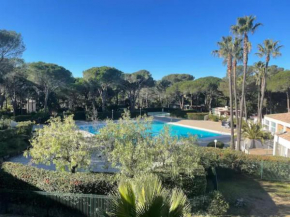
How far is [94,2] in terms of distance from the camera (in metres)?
20.5

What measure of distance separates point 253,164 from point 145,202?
10.5 metres

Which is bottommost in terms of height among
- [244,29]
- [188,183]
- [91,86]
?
[188,183]

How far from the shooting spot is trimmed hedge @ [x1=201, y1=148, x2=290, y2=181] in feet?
34.9

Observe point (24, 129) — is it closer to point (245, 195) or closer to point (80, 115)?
point (245, 195)

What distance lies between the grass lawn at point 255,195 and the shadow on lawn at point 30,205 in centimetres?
603

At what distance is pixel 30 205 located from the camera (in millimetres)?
6855

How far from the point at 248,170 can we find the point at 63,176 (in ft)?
31.2

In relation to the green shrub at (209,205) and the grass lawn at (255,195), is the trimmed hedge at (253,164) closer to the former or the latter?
the grass lawn at (255,195)

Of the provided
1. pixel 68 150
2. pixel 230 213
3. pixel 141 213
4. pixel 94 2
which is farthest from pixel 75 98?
pixel 141 213

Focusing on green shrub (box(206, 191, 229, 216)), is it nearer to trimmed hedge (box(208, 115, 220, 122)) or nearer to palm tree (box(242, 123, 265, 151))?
palm tree (box(242, 123, 265, 151))

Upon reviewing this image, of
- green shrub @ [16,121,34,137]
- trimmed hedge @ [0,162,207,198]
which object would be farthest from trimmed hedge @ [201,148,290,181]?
green shrub @ [16,121,34,137]

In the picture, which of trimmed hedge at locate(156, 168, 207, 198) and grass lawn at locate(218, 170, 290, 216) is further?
grass lawn at locate(218, 170, 290, 216)

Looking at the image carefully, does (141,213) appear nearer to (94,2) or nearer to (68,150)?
(68,150)

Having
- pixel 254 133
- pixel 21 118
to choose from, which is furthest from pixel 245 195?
pixel 21 118
